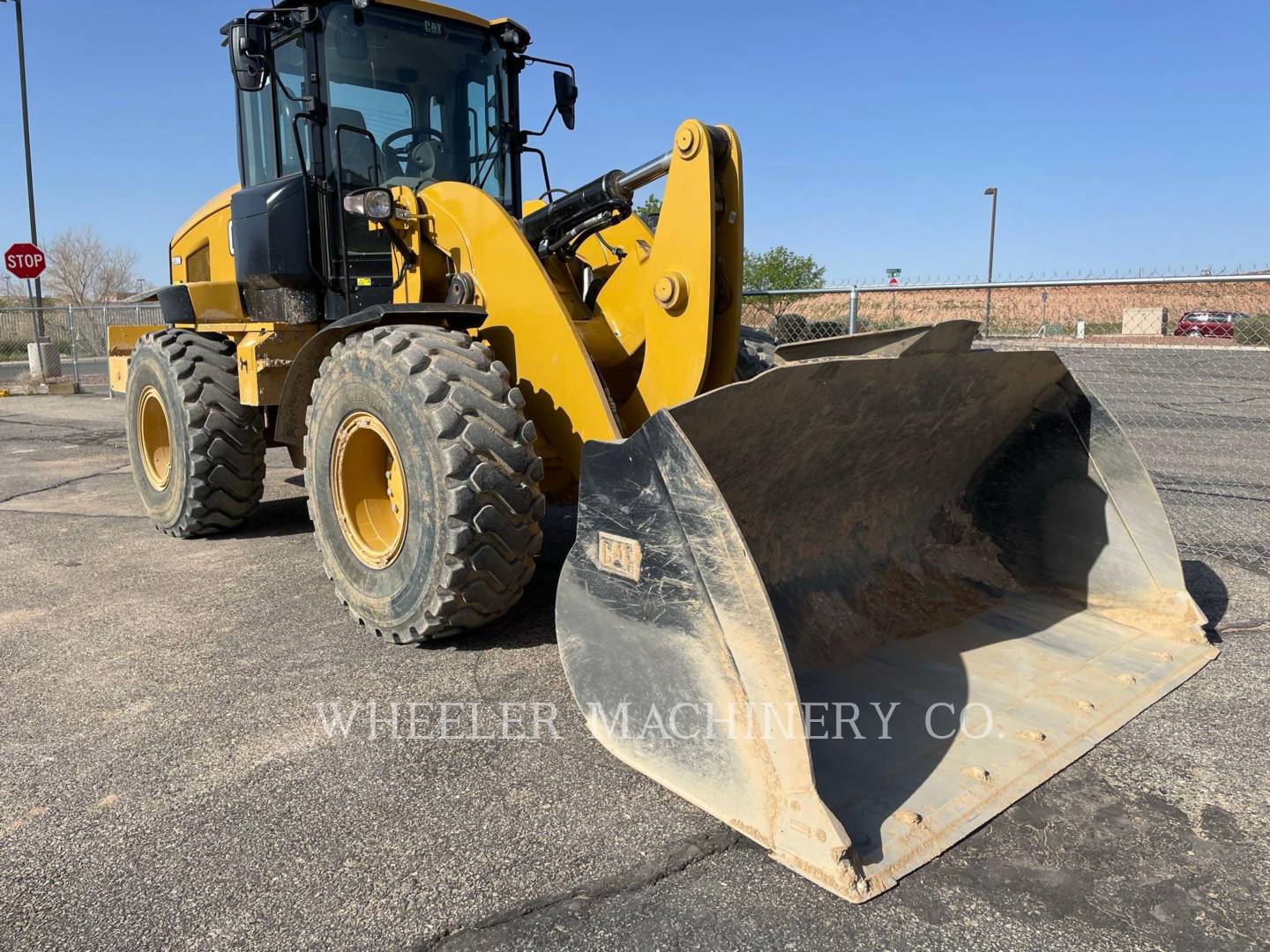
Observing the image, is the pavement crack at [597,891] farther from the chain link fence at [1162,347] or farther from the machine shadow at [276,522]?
the machine shadow at [276,522]

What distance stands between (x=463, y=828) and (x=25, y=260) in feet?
67.1

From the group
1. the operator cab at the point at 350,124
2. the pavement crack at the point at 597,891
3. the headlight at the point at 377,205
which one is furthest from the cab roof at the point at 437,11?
the pavement crack at the point at 597,891

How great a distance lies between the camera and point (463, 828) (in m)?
2.52

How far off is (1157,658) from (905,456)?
1.21 m

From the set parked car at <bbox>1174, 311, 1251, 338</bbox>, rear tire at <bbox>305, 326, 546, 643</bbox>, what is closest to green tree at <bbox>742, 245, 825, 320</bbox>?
parked car at <bbox>1174, 311, 1251, 338</bbox>

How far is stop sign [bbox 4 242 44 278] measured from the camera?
18.0 meters

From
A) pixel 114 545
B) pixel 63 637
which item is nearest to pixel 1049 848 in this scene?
pixel 63 637

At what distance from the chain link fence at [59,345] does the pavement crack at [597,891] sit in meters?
15.4

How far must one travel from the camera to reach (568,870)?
2.32 meters

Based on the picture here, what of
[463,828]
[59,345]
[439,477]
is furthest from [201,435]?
[59,345]

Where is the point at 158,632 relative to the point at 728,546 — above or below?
below

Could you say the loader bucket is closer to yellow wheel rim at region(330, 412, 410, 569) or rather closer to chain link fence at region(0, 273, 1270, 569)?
chain link fence at region(0, 273, 1270, 569)

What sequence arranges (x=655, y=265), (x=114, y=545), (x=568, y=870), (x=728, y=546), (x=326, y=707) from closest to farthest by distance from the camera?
(x=568, y=870)
(x=728, y=546)
(x=326, y=707)
(x=655, y=265)
(x=114, y=545)

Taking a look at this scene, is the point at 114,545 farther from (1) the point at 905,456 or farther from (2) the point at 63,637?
(1) the point at 905,456
